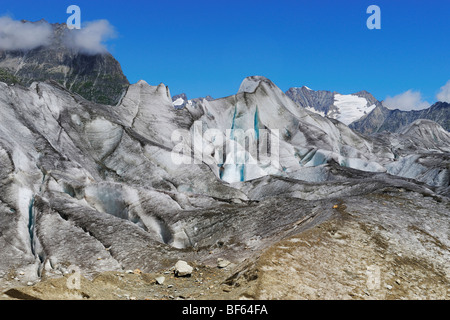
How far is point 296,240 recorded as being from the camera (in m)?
13.8

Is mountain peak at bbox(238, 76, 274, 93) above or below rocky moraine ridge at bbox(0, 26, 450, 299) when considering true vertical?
above

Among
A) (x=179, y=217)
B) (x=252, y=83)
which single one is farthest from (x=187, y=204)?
(x=252, y=83)

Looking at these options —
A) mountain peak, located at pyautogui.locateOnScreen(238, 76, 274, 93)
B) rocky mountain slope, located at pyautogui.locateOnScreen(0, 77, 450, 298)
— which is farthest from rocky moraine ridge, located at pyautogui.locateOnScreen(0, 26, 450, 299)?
mountain peak, located at pyautogui.locateOnScreen(238, 76, 274, 93)

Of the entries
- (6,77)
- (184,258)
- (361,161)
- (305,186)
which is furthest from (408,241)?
(6,77)

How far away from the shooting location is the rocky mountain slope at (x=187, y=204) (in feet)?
44.6

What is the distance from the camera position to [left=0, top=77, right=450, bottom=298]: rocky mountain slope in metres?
13.6

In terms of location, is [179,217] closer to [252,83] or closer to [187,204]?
[187,204]

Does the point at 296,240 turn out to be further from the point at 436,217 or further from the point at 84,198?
the point at 84,198

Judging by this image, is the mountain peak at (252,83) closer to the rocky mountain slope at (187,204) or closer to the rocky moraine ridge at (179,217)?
the rocky mountain slope at (187,204)

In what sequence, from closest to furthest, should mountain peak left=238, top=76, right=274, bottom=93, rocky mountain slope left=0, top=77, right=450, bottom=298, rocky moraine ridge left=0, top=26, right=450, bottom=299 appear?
rocky moraine ridge left=0, top=26, right=450, bottom=299, rocky mountain slope left=0, top=77, right=450, bottom=298, mountain peak left=238, top=76, right=274, bottom=93

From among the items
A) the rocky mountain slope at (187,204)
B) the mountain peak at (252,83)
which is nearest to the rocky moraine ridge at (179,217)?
the rocky mountain slope at (187,204)

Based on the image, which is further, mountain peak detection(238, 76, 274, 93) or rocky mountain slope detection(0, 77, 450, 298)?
mountain peak detection(238, 76, 274, 93)

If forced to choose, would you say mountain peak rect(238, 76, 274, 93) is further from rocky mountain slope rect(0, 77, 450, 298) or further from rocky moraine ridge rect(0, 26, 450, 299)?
rocky moraine ridge rect(0, 26, 450, 299)
